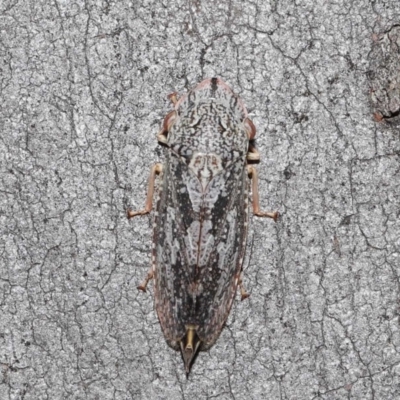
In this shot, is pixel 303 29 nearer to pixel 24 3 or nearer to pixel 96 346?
pixel 24 3

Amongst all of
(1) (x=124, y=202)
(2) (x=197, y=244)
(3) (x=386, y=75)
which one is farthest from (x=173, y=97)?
(3) (x=386, y=75)

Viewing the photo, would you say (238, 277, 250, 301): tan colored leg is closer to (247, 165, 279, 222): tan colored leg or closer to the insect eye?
(247, 165, 279, 222): tan colored leg

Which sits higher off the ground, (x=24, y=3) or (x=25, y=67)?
(x=24, y=3)

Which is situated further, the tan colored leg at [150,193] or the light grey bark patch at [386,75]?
the tan colored leg at [150,193]

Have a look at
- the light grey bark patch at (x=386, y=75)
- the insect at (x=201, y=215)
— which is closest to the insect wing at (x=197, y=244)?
the insect at (x=201, y=215)

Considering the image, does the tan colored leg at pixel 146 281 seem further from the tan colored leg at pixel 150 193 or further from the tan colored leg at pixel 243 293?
the tan colored leg at pixel 243 293

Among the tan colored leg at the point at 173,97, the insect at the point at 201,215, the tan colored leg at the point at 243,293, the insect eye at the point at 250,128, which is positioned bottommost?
the tan colored leg at the point at 243,293

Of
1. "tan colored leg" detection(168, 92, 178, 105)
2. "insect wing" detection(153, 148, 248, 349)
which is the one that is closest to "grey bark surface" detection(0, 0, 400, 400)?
"tan colored leg" detection(168, 92, 178, 105)

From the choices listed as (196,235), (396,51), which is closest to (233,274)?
(196,235)
